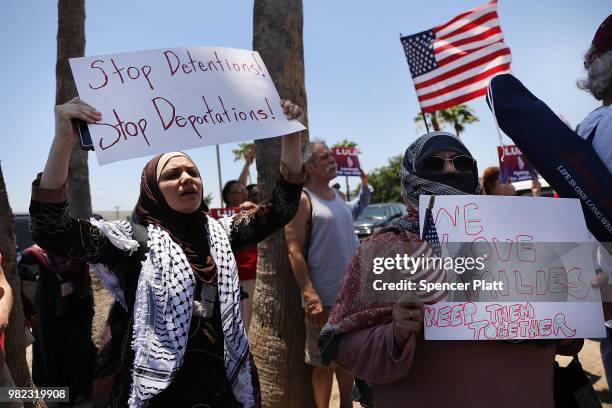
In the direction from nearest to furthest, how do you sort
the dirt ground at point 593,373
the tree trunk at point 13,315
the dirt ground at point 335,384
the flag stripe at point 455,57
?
the tree trunk at point 13,315
the dirt ground at point 593,373
the dirt ground at point 335,384
the flag stripe at point 455,57

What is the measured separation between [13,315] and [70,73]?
13.2ft

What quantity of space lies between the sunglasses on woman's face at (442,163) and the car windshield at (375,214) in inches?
587

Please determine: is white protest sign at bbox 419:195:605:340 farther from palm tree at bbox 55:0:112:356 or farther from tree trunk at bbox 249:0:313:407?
palm tree at bbox 55:0:112:356

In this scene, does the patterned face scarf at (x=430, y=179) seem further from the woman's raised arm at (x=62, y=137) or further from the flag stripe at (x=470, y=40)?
the flag stripe at (x=470, y=40)

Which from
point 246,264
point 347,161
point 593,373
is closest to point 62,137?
point 246,264

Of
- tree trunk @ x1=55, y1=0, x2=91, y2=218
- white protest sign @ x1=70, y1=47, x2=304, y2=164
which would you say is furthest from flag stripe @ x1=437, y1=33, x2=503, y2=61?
tree trunk @ x1=55, y1=0, x2=91, y2=218

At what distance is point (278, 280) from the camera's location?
11.2 ft

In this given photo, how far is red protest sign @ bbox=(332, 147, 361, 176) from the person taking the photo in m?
8.48

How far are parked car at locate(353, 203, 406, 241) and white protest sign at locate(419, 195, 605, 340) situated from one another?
13494 millimetres

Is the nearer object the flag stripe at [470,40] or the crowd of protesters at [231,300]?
the crowd of protesters at [231,300]

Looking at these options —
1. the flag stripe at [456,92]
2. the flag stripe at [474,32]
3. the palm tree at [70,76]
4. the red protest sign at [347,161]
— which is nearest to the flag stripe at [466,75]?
the flag stripe at [456,92]

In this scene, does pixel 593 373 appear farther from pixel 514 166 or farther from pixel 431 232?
pixel 431 232

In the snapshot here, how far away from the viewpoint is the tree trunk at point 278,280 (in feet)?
11.0

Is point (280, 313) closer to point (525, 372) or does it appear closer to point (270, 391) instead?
point (270, 391)
